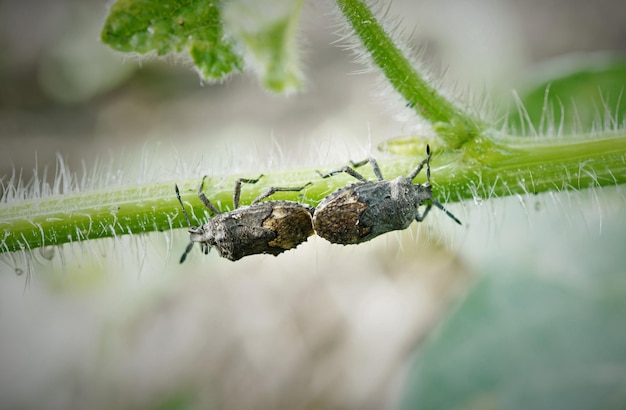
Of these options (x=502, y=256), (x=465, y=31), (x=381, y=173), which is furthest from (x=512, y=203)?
(x=465, y=31)

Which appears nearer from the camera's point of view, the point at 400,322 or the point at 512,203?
the point at 512,203

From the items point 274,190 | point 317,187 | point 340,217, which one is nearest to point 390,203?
point 340,217

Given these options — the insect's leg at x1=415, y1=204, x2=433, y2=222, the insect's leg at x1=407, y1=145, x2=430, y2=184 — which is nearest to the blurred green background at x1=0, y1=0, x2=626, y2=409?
the insect's leg at x1=415, y1=204, x2=433, y2=222

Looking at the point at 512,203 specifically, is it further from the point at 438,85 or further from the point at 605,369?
the point at 438,85

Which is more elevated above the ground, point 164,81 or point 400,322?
point 164,81

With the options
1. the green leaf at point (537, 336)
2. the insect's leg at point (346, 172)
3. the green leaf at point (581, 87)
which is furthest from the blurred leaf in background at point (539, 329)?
the insect's leg at point (346, 172)

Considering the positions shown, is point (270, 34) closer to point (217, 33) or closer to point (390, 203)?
point (217, 33)
